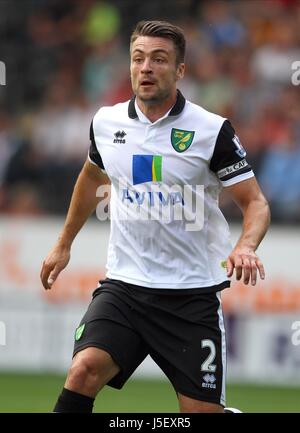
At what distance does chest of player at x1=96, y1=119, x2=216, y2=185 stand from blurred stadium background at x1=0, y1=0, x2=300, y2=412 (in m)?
4.68

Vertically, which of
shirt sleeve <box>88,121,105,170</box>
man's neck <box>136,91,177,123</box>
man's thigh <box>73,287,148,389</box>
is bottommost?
man's thigh <box>73,287,148,389</box>

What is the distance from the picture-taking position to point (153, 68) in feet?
22.8

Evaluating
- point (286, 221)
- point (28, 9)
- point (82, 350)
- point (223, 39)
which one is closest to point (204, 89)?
point (223, 39)

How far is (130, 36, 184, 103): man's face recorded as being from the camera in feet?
22.8

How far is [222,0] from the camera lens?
16094 mm

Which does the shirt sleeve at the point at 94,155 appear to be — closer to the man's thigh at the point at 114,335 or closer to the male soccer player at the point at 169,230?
the male soccer player at the point at 169,230

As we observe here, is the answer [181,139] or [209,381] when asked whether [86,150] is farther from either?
[209,381]

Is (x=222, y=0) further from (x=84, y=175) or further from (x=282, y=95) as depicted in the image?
(x=84, y=175)

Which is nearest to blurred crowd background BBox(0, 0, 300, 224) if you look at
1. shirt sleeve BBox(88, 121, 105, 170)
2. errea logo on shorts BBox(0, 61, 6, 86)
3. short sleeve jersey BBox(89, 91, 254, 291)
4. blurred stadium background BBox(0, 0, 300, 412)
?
blurred stadium background BBox(0, 0, 300, 412)

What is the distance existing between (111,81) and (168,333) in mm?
9282

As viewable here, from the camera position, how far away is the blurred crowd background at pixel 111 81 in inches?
565

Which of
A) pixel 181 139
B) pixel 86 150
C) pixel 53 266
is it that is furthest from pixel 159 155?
pixel 86 150

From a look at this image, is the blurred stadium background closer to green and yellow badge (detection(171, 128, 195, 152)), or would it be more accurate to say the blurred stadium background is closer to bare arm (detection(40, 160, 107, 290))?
bare arm (detection(40, 160, 107, 290))

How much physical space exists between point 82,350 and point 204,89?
347 inches
